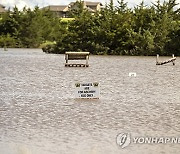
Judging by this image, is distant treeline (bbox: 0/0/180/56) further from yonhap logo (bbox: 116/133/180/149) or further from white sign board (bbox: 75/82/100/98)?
yonhap logo (bbox: 116/133/180/149)

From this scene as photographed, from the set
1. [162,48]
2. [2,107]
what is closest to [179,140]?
[2,107]

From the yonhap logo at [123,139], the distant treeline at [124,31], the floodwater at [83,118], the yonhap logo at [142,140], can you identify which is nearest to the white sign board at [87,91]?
the floodwater at [83,118]

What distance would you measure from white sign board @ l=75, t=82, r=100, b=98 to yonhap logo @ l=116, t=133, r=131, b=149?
6161 mm

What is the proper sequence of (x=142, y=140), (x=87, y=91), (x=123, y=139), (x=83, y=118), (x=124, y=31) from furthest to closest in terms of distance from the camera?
(x=124, y=31)
(x=87, y=91)
(x=83, y=118)
(x=123, y=139)
(x=142, y=140)

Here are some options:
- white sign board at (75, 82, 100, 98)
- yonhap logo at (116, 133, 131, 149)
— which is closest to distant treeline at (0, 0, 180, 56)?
white sign board at (75, 82, 100, 98)

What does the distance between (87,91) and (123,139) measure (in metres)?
7.06

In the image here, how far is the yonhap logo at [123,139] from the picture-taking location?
13326mm

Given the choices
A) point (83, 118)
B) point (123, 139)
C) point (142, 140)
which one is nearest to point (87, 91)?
point (83, 118)

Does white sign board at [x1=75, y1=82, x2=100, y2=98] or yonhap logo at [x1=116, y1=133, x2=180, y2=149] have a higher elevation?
white sign board at [x1=75, y1=82, x2=100, y2=98]

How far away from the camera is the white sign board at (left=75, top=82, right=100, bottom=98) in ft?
67.7

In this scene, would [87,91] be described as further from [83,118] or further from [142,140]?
[142,140]

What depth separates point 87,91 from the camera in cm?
2120

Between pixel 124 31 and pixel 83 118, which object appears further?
pixel 124 31

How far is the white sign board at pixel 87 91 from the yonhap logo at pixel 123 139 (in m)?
6.16
